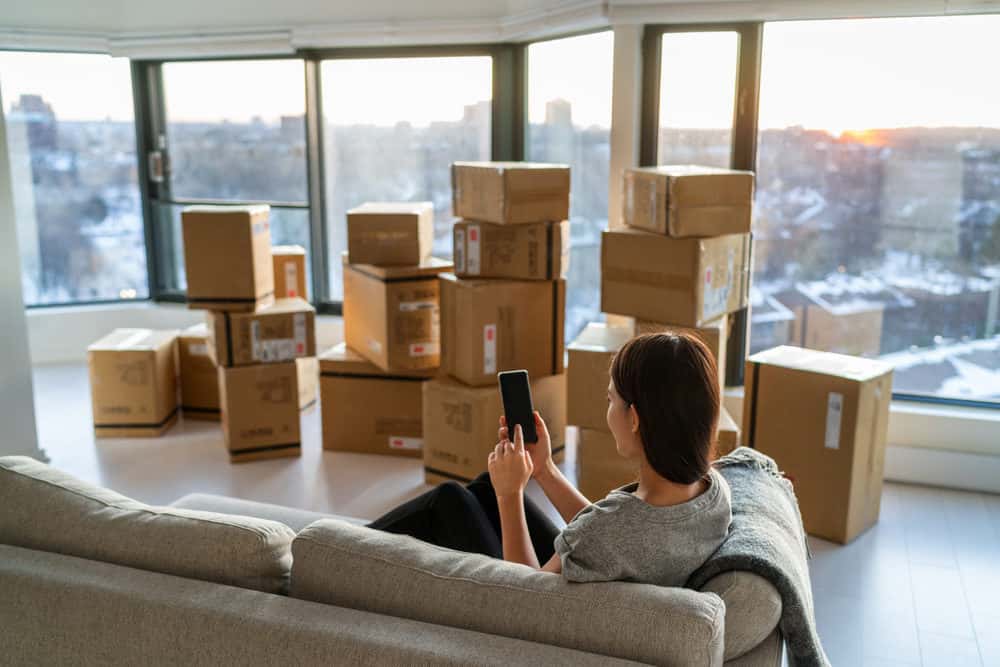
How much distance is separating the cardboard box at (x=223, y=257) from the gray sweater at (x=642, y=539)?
2.68 m

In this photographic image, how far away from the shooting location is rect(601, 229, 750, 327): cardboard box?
3205mm

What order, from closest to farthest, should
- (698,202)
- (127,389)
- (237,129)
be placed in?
1. (698,202)
2. (127,389)
3. (237,129)

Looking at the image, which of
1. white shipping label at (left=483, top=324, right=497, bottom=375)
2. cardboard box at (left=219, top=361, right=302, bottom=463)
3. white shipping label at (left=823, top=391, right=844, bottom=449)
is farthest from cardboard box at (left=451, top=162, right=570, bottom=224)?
white shipping label at (left=823, top=391, right=844, bottom=449)

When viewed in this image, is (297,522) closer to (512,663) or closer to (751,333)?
(512,663)

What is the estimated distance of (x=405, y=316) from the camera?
389cm

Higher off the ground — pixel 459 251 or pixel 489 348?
pixel 459 251

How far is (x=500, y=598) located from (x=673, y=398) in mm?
409

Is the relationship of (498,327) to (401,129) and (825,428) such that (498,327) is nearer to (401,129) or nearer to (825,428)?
(825,428)

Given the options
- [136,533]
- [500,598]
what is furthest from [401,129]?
[500,598]

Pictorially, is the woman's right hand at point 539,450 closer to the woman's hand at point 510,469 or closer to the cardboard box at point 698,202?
the woman's hand at point 510,469

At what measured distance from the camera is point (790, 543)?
165cm

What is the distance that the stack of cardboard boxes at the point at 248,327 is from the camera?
12.7 ft

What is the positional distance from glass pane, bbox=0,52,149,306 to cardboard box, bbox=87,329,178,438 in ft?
5.25

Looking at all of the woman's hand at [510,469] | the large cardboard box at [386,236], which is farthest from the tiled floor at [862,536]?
the woman's hand at [510,469]
